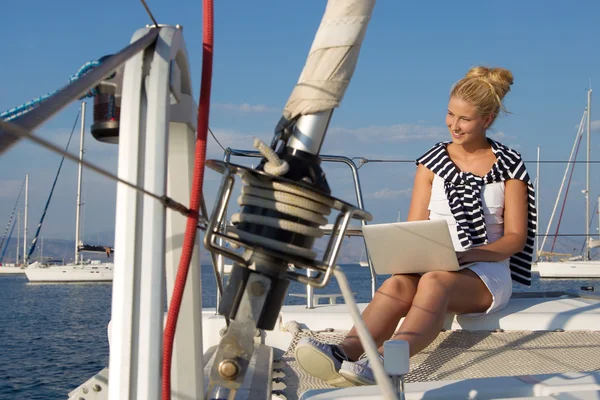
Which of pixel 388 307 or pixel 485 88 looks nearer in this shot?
pixel 388 307

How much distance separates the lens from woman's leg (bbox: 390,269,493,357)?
2.02 meters

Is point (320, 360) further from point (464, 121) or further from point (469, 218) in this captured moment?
point (464, 121)

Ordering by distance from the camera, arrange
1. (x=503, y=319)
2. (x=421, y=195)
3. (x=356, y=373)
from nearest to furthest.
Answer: (x=356, y=373) → (x=503, y=319) → (x=421, y=195)

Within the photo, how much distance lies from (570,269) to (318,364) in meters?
32.7

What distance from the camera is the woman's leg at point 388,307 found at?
2.13 metres

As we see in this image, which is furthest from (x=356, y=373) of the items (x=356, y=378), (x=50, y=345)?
(x=50, y=345)

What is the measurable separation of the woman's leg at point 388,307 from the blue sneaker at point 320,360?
27 cm

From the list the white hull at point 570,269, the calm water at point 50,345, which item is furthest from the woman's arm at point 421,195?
the white hull at point 570,269

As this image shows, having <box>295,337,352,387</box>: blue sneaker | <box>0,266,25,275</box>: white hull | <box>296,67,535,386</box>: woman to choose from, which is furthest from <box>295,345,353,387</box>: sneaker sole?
<box>0,266,25,275</box>: white hull

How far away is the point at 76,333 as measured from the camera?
15.8 m

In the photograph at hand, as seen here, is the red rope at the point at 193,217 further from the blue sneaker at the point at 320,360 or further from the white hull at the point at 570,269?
the white hull at the point at 570,269

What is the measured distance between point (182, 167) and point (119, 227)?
0.24m

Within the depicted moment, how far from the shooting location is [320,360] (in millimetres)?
1812

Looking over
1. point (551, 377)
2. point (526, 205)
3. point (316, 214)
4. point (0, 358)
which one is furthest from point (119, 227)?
point (0, 358)
